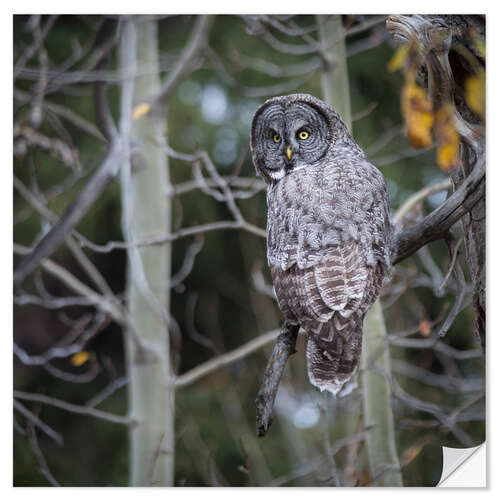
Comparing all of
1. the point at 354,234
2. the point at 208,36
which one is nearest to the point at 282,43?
the point at 208,36

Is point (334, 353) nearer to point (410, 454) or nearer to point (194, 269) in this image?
point (410, 454)

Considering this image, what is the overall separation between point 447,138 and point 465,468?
1216 millimetres

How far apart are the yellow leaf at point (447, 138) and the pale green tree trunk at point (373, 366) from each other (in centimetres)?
35

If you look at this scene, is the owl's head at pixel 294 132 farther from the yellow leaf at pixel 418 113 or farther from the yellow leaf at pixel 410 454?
the yellow leaf at pixel 410 454

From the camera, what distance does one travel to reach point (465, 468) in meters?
2.26

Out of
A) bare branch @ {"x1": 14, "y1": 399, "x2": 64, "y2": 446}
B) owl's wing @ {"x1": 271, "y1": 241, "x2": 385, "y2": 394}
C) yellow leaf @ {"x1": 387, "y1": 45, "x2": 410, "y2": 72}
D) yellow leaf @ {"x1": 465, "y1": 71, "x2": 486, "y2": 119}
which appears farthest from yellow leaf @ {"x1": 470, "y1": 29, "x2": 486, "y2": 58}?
bare branch @ {"x1": 14, "y1": 399, "x2": 64, "y2": 446}

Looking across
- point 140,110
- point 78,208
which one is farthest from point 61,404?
point 140,110

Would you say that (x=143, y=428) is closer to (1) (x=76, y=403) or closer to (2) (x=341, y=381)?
(1) (x=76, y=403)

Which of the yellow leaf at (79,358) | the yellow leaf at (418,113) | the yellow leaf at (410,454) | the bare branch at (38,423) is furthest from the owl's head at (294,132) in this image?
the bare branch at (38,423)

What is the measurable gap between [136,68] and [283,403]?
1.49 metres

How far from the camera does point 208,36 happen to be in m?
2.42

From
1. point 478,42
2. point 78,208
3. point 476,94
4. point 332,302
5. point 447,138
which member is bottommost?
point 332,302

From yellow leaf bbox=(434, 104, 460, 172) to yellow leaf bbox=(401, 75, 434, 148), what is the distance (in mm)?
30

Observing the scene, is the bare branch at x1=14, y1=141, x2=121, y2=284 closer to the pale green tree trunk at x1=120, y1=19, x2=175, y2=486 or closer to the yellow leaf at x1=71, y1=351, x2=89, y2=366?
the pale green tree trunk at x1=120, y1=19, x2=175, y2=486
